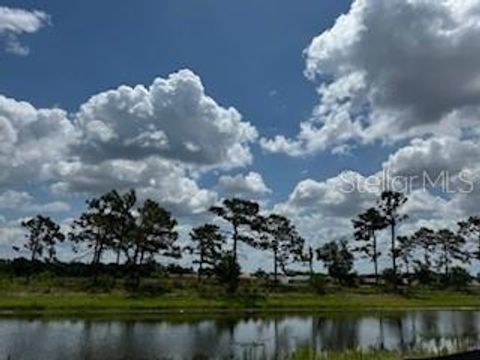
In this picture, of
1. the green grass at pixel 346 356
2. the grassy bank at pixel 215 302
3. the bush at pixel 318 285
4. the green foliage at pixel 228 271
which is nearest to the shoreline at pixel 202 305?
the grassy bank at pixel 215 302

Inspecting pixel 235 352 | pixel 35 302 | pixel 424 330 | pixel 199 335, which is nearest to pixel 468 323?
pixel 424 330

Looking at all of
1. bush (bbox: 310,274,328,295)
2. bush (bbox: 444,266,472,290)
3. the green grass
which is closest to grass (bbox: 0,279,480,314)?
bush (bbox: 310,274,328,295)

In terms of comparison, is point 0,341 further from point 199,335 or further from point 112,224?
point 112,224

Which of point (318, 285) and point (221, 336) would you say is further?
point (318, 285)

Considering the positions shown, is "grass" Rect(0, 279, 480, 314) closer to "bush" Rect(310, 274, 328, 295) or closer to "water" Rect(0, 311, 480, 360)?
"bush" Rect(310, 274, 328, 295)

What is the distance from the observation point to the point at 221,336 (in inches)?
1908

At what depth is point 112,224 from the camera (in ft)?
333

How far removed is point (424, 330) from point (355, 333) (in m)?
6.58

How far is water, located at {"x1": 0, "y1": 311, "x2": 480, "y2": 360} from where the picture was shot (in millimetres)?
37781

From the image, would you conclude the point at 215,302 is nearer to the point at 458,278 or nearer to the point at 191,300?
the point at 191,300

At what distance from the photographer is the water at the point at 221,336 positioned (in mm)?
37781

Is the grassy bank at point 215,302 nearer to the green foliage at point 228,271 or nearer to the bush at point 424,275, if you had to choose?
the green foliage at point 228,271

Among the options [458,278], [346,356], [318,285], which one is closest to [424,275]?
[458,278]

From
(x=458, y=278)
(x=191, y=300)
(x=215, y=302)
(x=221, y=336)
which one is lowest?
(x=221, y=336)
